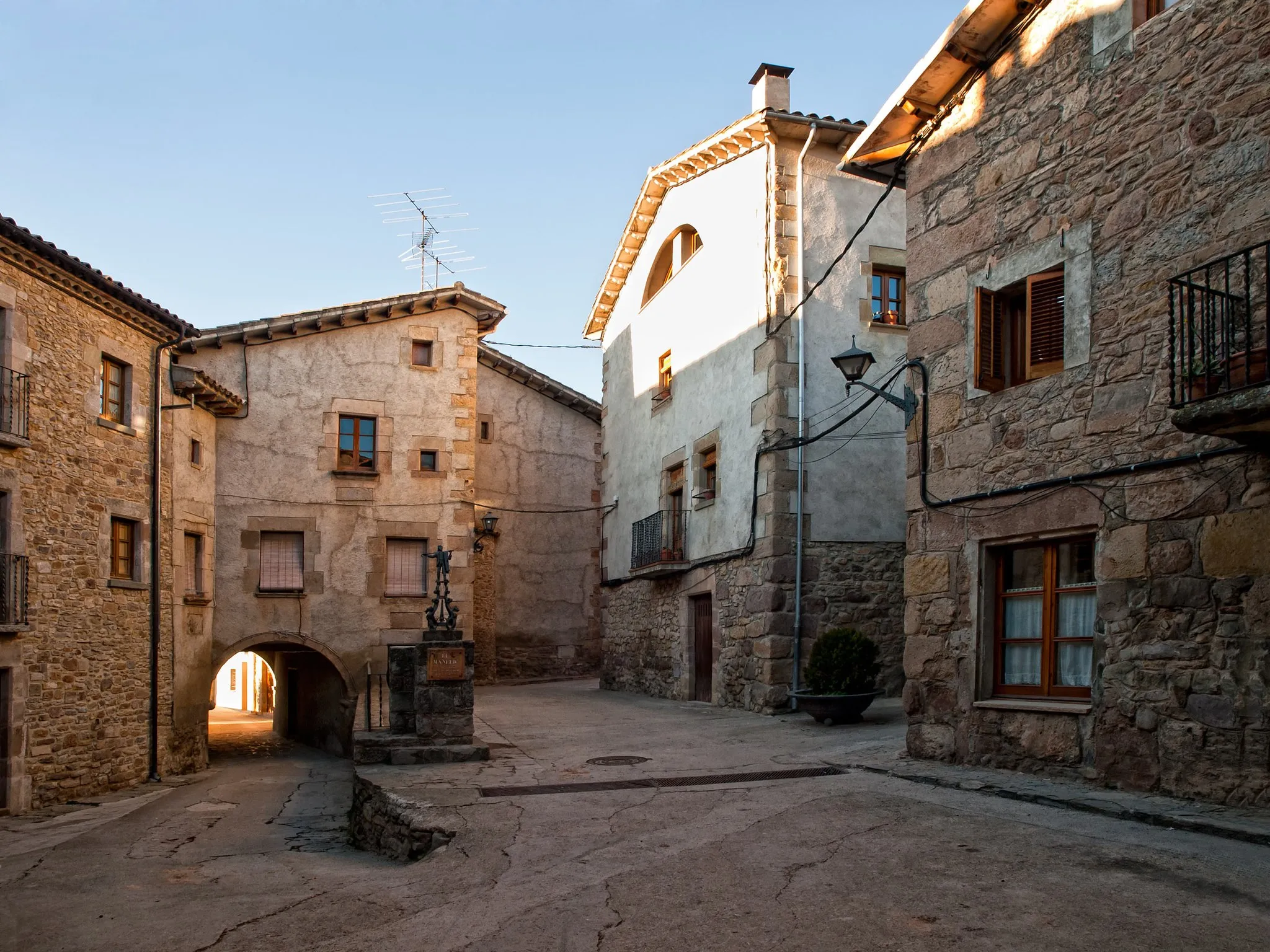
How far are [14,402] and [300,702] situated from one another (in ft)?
32.7

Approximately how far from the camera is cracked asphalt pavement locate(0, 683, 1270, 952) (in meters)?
4.52

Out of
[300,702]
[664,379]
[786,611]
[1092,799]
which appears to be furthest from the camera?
A: [300,702]

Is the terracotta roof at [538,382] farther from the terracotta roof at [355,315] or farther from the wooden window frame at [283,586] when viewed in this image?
the wooden window frame at [283,586]

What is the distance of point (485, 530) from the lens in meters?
22.1

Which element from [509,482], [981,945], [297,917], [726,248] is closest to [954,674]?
[981,945]

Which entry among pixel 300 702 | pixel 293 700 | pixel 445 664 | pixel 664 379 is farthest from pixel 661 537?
pixel 293 700

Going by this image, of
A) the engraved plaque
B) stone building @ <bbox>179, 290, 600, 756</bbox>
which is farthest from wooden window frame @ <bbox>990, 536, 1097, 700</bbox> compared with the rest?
stone building @ <bbox>179, 290, 600, 756</bbox>

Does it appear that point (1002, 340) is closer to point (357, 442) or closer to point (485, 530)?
point (357, 442)

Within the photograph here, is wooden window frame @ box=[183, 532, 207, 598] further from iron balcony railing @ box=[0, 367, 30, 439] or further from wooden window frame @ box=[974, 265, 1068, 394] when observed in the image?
wooden window frame @ box=[974, 265, 1068, 394]

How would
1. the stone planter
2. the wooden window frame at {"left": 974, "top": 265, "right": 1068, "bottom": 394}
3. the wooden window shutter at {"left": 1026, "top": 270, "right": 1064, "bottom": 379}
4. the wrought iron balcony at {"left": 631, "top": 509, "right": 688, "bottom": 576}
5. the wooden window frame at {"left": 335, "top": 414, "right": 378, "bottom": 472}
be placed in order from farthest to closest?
the wooden window frame at {"left": 335, "top": 414, "right": 378, "bottom": 472}, the wrought iron balcony at {"left": 631, "top": 509, "right": 688, "bottom": 576}, the stone planter, the wooden window frame at {"left": 974, "top": 265, "right": 1068, "bottom": 394}, the wooden window shutter at {"left": 1026, "top": 270, "right": 1064, "bottom": 379}

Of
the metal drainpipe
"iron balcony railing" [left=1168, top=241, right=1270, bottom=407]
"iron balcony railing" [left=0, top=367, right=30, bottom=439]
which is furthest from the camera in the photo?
the metal drainpipe

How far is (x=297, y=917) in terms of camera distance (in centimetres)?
559

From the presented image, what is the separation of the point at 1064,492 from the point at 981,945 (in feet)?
13.7

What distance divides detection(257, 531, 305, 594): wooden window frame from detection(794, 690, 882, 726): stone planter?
33.0ft
